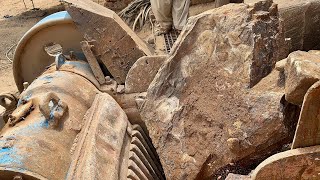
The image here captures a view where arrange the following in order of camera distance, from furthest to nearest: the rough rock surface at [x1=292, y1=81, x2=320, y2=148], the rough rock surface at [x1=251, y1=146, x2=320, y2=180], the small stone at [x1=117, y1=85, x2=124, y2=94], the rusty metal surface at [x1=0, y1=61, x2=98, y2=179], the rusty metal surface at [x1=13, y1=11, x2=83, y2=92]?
1. the rusty metal surface at [x1=13, y1=11, x2=83, y2=92]
2. the small stone at [x1=117, y1=85, x2=124, y2=94]
3. the rusty metal surface at [x1=0, y1=61, x2=98, y2=179]
4. the rough rock surface at [x1=251, y1=146, x2=320, y2=180]
5. the rough rock surface at [x1=292, y1=81, x2=320, y2=148]

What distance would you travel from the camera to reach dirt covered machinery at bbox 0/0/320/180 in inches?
90.6

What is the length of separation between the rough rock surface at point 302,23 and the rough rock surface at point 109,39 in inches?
50.1

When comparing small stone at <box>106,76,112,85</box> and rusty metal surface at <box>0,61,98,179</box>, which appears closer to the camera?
rusty metal surface at <box>0,61,98,179</box>

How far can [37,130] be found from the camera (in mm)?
2855

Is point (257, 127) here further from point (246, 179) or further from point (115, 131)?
point (115, 131)

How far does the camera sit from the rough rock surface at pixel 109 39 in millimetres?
3801

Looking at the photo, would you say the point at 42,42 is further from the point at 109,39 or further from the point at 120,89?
the point at 120,89

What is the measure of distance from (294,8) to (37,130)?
2.27 metres

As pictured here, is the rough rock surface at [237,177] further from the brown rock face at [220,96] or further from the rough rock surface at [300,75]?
the rough rock surface at [300,75]

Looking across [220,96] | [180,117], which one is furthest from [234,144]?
[180,117]

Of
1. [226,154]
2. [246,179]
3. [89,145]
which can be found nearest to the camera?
[246,179]

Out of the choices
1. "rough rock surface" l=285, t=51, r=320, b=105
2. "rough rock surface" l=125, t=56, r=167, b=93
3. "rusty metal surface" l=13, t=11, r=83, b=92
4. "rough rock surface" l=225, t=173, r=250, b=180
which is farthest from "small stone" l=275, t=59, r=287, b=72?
"rusty metal surface" l=13, t=11, r=83, b=92

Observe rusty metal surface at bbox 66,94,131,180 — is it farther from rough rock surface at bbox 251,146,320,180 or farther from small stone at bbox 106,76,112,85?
rough rock surface at bbox 251,146,320,180

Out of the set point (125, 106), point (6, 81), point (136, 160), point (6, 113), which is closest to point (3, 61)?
point (6, 81)
